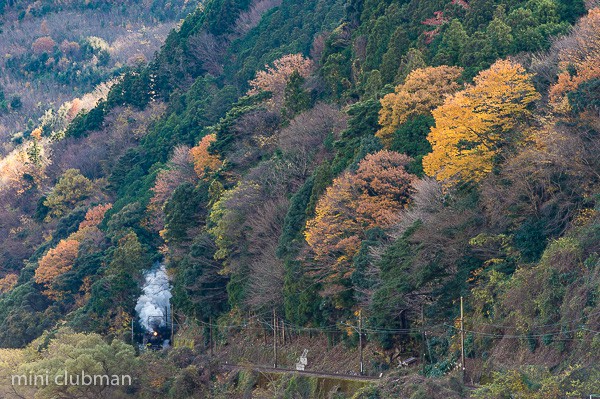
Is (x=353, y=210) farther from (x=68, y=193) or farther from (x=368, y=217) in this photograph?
(x=68, y=193)

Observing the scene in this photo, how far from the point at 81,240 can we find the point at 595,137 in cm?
4647

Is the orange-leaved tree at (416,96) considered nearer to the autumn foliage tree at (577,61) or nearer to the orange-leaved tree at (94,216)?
the autumn foliage tree at (577,61)

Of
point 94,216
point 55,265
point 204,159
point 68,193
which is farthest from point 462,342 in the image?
point 68,193

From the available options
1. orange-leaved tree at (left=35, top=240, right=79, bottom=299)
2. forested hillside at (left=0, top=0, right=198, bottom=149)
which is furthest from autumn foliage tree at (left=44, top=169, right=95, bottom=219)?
forested hillside at (left=0, top=0, right=198, bottom=149)

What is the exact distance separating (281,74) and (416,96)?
26.4 m

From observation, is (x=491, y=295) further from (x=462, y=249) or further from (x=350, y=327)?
(x=350, y=327)

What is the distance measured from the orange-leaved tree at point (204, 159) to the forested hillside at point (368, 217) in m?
0.20

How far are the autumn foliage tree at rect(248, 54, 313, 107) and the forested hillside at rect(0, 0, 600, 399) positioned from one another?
204 millimetres

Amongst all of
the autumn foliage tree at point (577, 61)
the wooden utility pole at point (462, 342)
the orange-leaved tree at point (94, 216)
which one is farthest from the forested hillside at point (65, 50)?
the wooden utility pole at point (462, 342)

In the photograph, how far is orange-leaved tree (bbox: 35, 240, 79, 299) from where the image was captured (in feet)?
243

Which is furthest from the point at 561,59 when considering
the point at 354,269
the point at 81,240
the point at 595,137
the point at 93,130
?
the point at 93,130

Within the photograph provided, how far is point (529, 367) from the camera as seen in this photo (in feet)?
106

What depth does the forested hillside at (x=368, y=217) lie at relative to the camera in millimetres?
37562

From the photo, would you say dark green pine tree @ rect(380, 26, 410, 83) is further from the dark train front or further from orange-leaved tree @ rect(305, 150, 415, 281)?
the dark train front
